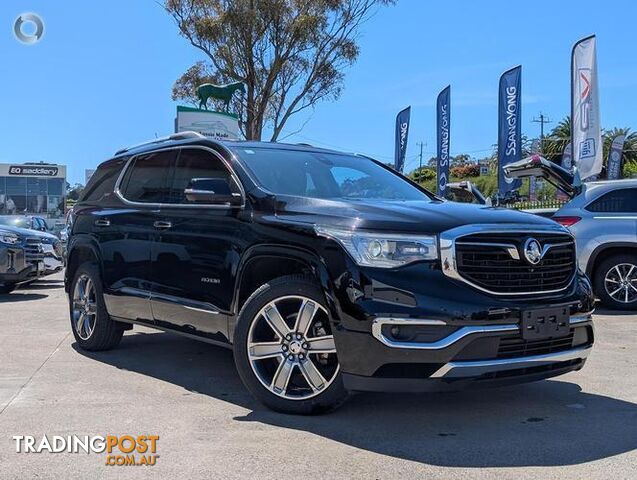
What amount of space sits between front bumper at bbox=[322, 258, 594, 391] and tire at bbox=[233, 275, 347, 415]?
0.25 meters

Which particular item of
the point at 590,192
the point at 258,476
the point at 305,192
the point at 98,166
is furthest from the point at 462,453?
the point at 590,192

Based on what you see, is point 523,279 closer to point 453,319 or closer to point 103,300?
point 453,319

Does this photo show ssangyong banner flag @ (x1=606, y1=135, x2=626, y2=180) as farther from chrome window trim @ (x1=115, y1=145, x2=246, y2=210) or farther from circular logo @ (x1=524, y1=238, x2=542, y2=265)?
circular logo @ (x1=524, y1=238, x2=542, y2=265)

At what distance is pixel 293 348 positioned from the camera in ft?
14.1

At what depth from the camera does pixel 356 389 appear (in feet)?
12.9

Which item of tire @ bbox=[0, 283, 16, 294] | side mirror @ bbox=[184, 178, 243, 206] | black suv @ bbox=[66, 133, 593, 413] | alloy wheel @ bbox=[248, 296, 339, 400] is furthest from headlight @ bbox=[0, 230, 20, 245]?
alloy wheel @ bbox=[248, 296, 339, 400]

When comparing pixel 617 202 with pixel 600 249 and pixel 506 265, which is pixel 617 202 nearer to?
pixel 600 249

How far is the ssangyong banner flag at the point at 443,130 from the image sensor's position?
26.3 meters

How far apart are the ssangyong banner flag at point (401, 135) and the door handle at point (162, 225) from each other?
23437mm

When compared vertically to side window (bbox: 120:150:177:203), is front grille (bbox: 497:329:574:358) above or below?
below

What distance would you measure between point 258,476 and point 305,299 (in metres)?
1.16

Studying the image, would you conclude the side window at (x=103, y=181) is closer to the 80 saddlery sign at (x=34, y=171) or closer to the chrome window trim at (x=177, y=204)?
the chrome window trim at (x=177, y=204)

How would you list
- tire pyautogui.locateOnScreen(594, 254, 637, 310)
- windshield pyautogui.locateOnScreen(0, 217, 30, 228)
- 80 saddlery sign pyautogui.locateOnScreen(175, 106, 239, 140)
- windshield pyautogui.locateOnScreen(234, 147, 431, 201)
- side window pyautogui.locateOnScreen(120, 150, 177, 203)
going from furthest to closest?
80 saddlery sign pyautogui.locateOnScreen(175, 106, 239, 140), windshield pyautogui.locateOnScreen(0, 217, 30, 228), tire pyautogui.locateOnScreen(594, 254, 637, 310), side window pyautogui.locateOnScreen(120, 150, 177, 203), windshield pyautogui.locateOnScreen(234, 147, 431, 201)

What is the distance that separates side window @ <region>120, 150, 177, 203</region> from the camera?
5.80 m
